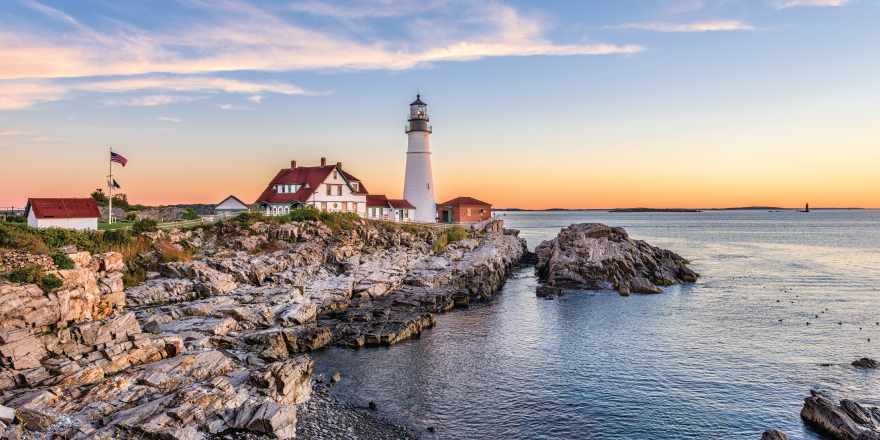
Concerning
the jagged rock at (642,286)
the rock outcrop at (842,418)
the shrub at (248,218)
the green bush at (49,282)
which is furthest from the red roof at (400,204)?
the rock outcrop at (842,418)

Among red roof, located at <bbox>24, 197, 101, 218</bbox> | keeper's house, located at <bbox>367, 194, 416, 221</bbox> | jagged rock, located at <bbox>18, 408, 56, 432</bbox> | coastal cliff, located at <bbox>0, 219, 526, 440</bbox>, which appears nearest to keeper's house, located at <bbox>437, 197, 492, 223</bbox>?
keeper's house, located at <bbox>367, 194, 416, 221</bbox>

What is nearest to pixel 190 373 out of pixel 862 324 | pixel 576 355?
pixel 576 355

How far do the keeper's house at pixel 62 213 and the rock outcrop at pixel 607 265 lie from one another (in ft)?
122

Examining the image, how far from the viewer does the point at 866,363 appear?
21266mm

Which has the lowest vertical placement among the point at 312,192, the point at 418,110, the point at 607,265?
the point at 607,265

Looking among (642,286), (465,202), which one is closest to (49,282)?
(642,286)

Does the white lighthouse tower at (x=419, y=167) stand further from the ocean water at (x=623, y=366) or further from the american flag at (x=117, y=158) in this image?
the american flag at (x=117, y=158)

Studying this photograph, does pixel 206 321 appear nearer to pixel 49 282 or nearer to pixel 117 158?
pixel 49 282

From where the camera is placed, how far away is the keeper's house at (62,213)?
31.7 metres

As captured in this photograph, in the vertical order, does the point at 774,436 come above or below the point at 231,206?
below

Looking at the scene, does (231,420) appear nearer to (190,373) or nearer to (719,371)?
(190,373)

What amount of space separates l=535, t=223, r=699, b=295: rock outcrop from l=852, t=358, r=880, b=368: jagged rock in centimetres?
1827

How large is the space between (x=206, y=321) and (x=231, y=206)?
30.8 m

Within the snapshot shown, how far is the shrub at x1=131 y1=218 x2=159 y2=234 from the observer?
35562 mm
